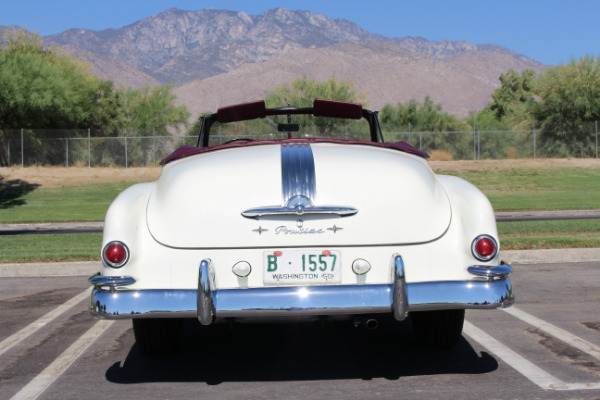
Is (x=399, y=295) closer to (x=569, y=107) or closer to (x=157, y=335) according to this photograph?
(x=157, y=335)

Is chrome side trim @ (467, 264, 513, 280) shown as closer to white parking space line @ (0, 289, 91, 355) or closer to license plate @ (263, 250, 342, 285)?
license plate @ (263, 250, 342, 285)

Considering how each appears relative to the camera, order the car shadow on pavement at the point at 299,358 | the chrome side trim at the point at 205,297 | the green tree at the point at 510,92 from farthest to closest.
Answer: the green tree at the point at 510,92, the car shadow on pavement at the point at 299,358, the chrome side trim at the point at 205,297

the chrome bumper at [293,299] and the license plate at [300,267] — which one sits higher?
the license plate at [300,267]

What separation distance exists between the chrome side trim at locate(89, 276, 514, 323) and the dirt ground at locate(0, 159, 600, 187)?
34.2 m

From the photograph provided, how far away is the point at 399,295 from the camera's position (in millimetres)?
4527

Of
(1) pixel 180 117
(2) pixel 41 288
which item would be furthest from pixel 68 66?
(2) pixel 41 288

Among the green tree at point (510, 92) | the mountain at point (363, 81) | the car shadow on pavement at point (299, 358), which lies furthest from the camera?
the mountain at point (363, 81)

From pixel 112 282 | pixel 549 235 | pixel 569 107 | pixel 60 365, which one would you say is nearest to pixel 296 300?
pixel 112 282

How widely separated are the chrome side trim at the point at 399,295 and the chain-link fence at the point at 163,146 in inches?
1447

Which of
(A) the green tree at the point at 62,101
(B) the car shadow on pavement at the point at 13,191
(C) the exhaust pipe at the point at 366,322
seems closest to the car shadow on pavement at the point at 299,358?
(C) the exhaust pipe at the point at 366,322

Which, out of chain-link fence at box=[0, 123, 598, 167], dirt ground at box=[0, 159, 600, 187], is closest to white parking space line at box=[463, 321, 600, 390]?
dirt ground at box=[0, 159, 600, 187]

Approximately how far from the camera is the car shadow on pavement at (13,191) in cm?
3219

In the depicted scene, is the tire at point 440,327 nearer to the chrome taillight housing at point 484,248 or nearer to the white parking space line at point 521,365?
the white parking space line at point 521,365

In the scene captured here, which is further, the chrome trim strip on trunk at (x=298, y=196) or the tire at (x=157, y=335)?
the tire at (x=157, y=335)
